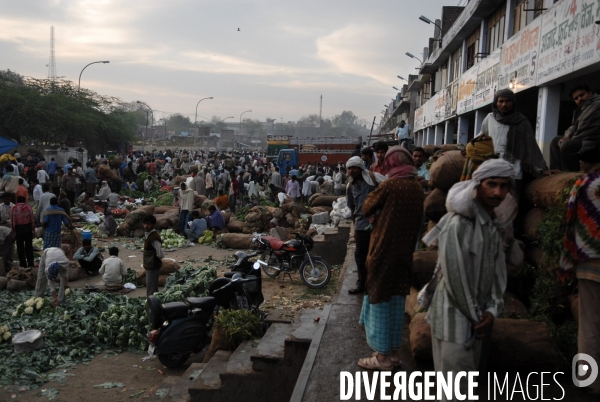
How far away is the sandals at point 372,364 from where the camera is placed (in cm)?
407

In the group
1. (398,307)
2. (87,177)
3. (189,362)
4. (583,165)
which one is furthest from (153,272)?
(87,177)

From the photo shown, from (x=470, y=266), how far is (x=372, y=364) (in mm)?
1597

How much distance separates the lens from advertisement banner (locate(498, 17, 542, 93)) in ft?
32.0

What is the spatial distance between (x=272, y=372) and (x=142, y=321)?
2.92 m

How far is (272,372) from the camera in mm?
5336

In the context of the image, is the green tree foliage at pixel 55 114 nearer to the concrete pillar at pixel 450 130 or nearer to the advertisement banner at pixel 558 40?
the concrete pillar at pixel 450 130

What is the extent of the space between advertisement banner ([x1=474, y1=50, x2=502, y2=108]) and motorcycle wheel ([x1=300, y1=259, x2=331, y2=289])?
21.1 ft

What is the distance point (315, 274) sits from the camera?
32.0 ft

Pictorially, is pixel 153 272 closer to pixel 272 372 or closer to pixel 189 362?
pixel 189 362

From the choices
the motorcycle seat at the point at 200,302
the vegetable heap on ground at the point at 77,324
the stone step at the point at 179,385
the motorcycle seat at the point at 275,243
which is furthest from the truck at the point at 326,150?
the stone step at the point at 179,385

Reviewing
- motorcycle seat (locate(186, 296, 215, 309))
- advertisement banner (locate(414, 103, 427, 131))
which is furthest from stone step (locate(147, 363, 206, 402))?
advertisement banner (locate(414, 103, 427, 131))

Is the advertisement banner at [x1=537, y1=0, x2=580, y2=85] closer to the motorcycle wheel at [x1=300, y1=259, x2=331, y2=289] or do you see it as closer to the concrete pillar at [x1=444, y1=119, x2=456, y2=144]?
the motorcycle wheel at [x1=300, y1=259, x2=331, y2=289]

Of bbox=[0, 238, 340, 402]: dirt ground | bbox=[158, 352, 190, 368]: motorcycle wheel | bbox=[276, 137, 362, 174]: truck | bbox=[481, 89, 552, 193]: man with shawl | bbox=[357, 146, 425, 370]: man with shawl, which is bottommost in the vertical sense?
bbox=[0, 238, 340, 402]: dirt ground

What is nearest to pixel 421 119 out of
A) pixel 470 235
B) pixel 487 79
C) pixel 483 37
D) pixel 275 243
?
pixel 483 37
